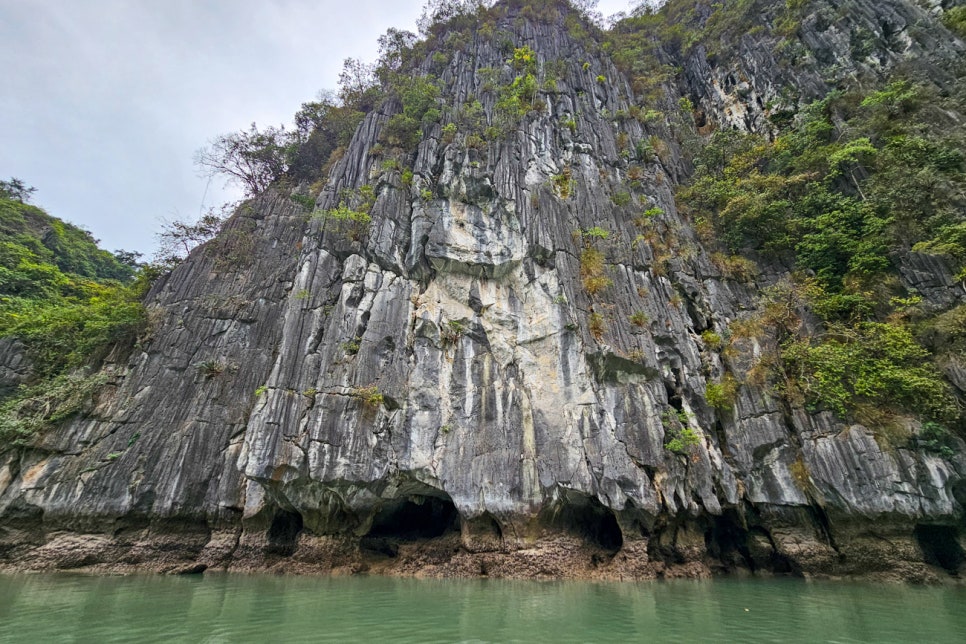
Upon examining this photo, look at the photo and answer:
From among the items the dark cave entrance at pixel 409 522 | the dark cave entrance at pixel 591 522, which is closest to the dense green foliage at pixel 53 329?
the dark cave entrance at pixel 409 522

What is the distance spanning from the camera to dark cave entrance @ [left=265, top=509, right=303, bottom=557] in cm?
1423

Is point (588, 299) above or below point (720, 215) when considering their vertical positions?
below

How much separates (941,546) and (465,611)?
1391 centimetres

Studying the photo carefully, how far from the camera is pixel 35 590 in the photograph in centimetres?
979

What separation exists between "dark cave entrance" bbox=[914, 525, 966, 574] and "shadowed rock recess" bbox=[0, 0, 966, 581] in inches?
2.9

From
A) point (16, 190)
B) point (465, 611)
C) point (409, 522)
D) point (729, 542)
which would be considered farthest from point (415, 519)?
point (16, 190)

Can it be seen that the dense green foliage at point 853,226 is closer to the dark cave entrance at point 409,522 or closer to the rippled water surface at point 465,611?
the rippled water surface at point 465,611

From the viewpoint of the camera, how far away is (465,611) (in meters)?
8.00

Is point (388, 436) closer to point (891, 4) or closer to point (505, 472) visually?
point (505, 472)

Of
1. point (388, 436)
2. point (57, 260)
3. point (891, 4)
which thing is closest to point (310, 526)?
point (388, 436)

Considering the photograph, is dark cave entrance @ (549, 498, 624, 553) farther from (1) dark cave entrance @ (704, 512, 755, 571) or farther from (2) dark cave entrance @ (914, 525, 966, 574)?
(2) dark cave entrance @ (914, 525, 966, 574)

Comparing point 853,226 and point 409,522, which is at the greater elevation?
point 853,226

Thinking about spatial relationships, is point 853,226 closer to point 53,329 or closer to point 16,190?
point 53,329

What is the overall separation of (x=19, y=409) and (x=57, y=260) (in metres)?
19.0
